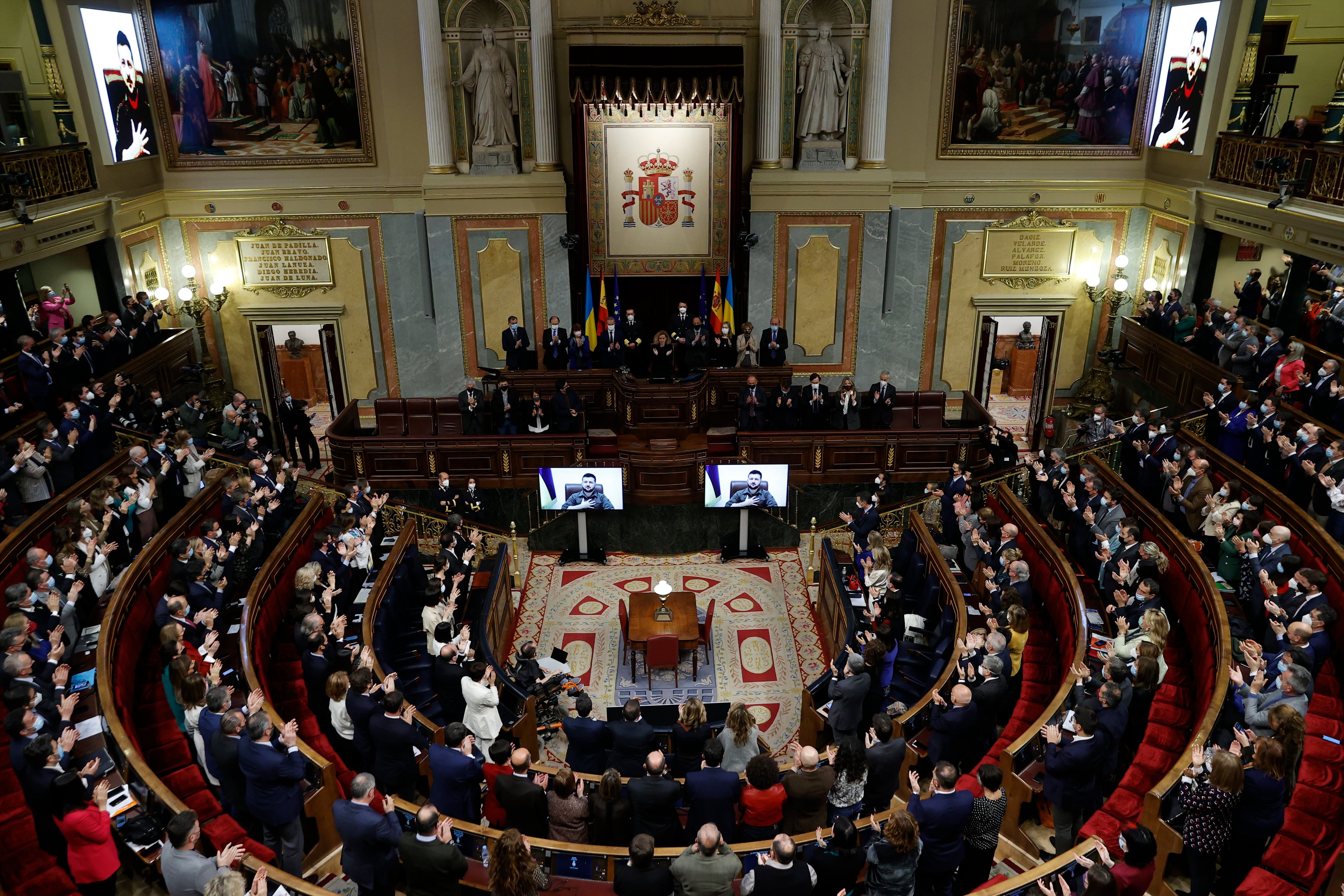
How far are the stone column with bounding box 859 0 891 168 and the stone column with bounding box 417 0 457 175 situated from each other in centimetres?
657

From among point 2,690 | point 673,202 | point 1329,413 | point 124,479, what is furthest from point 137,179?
point 1329,413

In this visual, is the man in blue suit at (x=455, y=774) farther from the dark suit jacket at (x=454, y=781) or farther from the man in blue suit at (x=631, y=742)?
the man in blue suit at (x=631, y=742)

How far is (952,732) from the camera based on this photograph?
22.8 feet

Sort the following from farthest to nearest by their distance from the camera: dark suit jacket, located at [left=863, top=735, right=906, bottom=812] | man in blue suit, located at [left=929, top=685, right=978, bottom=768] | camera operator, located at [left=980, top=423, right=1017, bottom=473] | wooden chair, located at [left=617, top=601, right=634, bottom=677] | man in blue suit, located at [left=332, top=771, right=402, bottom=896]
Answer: camera operator, located at [left=980, top=423, right=1017, bottom=473] → wooden chair, located at [left=617, top=601, right=634, bottom=677] → man in blue suit, located at [left=929, top=685, right=978, bottom=768] → dark suit jacket, located at [left=863, top=735, right=906, bottom=812] → man in blue suit, located at [left=332, top=771, right=402, bottom=896]

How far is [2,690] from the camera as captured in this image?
637 cm

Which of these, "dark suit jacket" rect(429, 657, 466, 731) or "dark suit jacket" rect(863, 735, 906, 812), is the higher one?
"dark suit jacket" rect(863, 735, 906, 812)

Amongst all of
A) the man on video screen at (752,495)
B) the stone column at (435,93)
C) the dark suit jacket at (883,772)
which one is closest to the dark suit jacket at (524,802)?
the dark suit jacket at (883,772)

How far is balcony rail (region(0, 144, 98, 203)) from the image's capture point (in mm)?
11891

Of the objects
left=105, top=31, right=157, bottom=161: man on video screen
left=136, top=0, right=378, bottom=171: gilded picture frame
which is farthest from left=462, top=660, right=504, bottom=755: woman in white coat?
left=105, top=31, right=157, bottom=161: man on video screen

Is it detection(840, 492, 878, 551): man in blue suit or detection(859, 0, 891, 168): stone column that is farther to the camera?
detection(859, 0, 891, 168): stone column

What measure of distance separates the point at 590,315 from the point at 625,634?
624 centimetres

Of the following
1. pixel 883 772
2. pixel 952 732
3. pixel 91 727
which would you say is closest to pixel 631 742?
pixel 883 772

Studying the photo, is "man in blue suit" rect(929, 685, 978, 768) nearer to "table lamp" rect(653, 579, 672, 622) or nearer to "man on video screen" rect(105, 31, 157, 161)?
"table lamp" rect(653, 579, 672, 622)

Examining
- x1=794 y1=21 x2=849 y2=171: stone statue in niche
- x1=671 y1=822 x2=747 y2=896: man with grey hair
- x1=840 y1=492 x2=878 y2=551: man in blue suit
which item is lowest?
x1=840 y1=492 x2=878 y2=551: man in blue suit
